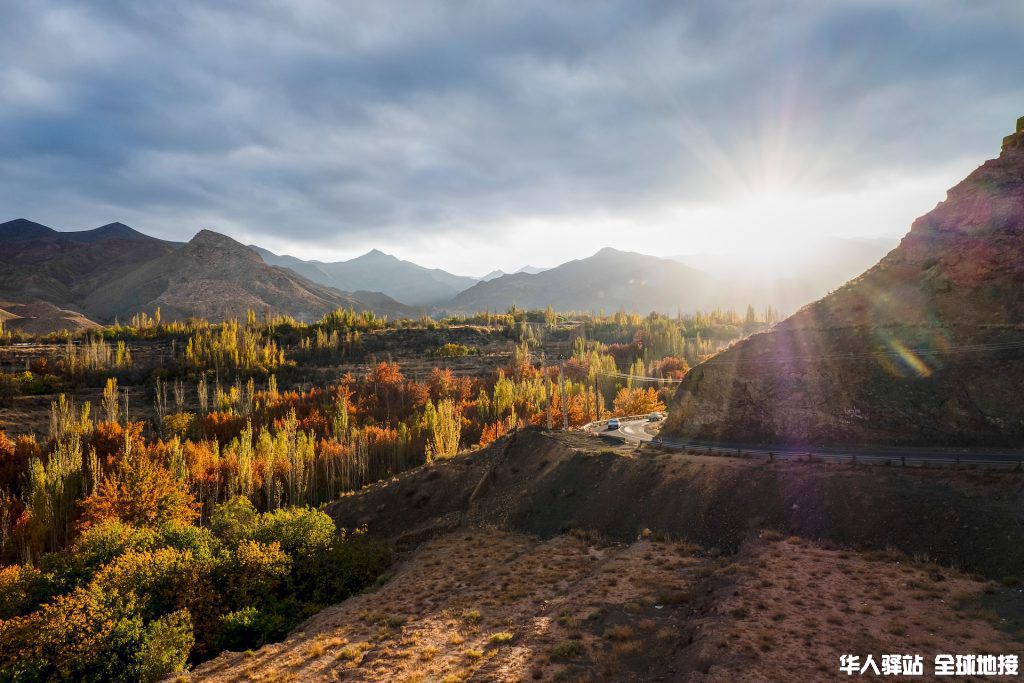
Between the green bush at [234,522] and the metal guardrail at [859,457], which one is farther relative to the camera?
the green bush at [234,522]

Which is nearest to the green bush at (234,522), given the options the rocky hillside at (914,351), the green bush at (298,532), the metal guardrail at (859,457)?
the green bush at (298,532)

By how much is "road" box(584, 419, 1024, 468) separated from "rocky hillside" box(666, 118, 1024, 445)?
3.40 ft

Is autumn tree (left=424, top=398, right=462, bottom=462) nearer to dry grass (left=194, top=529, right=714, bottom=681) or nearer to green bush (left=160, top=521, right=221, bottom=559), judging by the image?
green bush (left=160, top=521, right=221, bottom=559)

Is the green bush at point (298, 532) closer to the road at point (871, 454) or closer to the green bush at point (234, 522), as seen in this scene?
the green bush at point (234, 522)

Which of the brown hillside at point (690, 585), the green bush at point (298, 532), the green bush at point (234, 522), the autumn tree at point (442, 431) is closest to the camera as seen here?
the brown hillside at point (690, 585)

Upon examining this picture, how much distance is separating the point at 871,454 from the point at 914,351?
24.3ft

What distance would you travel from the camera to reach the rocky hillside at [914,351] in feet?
96.1

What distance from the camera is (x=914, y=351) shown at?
32.2 m

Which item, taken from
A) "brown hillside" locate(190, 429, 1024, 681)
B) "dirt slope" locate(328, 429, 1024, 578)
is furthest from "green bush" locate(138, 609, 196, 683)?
"dirt slope" locate(328, 429, 1024, 578)

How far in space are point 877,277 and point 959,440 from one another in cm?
1257

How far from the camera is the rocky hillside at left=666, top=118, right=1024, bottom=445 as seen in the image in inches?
1153

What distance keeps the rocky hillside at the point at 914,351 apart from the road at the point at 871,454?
1.03 meters

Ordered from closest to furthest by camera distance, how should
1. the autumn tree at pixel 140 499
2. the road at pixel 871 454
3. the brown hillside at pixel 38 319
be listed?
1. the road at pixel 871 454
2. the autumn tree at pixel 140 499
3. the brown hillside at pixel 38 319

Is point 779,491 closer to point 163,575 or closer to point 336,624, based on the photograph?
point 336,624
